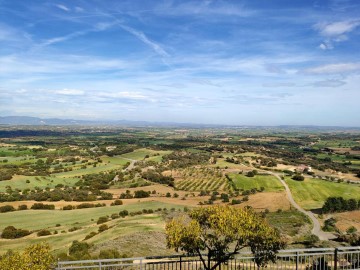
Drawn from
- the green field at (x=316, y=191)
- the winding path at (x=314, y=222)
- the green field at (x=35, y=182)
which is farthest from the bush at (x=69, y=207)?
the green field at (x=316, y=191)

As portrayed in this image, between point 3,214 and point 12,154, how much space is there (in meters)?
89.4

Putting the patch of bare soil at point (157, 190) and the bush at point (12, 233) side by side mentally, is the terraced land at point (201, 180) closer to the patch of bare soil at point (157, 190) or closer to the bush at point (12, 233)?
the patch of bare soil at point (157, 190)

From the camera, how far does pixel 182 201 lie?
6119cm

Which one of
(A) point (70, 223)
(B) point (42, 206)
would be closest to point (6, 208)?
(B) point (42, 206)

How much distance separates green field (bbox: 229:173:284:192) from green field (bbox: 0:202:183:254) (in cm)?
2718

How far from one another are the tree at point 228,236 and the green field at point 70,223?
16.4 metres

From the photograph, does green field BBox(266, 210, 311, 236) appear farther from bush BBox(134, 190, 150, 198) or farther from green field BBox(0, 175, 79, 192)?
green field BBox(0, 175, 79, 192)

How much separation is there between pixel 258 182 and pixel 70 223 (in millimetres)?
49494

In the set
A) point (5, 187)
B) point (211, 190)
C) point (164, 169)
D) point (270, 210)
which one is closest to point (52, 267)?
point (270, 210)

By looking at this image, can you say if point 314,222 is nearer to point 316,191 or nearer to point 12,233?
point 316,191

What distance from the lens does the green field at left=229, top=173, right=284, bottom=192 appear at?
73.9m

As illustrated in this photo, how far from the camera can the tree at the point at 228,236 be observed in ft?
38.7

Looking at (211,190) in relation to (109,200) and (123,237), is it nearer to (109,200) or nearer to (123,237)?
(109,200)

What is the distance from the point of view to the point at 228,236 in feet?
39.0
